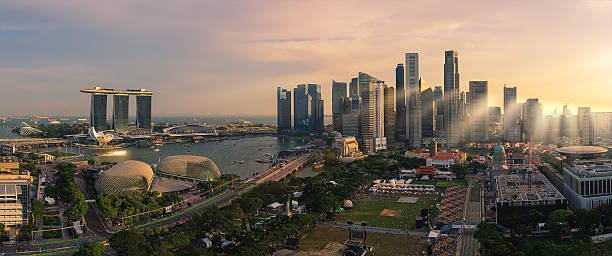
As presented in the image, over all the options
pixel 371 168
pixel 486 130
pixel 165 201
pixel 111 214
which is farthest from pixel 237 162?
pixel 486 130

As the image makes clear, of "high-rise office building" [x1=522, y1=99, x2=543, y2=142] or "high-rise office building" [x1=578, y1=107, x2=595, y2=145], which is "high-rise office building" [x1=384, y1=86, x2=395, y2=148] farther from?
"high-rise office building" [x1=578, y1=107, x2=595, y2=145]

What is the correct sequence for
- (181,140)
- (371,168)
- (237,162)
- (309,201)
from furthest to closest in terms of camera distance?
(181,140) < (237,162) < (371,168) < (309,201)

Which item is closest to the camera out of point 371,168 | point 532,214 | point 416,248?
point 416,248

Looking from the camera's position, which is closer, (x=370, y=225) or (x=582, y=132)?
(x=370, y=225)

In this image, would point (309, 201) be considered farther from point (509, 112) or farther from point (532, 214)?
point (509, 112)

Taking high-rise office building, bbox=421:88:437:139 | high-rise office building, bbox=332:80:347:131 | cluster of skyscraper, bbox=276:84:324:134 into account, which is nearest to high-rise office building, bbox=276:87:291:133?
cluster of skyscraper, bbox=276:84:324:134

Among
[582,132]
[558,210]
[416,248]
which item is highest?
[582,132]

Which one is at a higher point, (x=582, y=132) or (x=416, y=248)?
(x=582, y=132)
